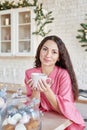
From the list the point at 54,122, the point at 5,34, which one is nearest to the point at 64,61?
the point at 54,122

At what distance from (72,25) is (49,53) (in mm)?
1725

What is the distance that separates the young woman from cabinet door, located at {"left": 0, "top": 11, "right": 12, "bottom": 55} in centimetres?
191

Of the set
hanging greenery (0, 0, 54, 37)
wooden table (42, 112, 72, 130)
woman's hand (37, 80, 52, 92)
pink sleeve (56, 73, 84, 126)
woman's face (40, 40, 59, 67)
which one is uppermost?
hanging greenery (0, 0, 54, 37)

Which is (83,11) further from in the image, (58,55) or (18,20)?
(58,55)

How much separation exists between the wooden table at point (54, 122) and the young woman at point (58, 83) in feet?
0.10

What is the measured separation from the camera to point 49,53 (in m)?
1.27

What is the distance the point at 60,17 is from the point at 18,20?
0.55 meters

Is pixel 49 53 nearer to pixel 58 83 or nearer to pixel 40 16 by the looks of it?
pixel 58 83

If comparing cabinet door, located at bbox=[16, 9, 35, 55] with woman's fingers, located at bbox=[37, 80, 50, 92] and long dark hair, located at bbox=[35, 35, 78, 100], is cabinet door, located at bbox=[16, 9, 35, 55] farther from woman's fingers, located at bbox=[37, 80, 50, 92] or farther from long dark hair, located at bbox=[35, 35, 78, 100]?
woman's fingers, located at bbox=[37, 80, 50, 92]

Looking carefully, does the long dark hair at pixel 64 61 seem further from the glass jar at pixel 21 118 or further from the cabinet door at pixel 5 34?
the cabinet door at pixel 5 34

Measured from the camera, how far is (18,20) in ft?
10.1

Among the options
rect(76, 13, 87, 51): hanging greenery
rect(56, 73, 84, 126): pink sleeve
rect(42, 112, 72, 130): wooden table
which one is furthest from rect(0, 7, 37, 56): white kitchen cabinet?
rect(42, 112, 72, 130): wooden table

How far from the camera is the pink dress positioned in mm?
1150

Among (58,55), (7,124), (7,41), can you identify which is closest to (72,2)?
(7,41)
